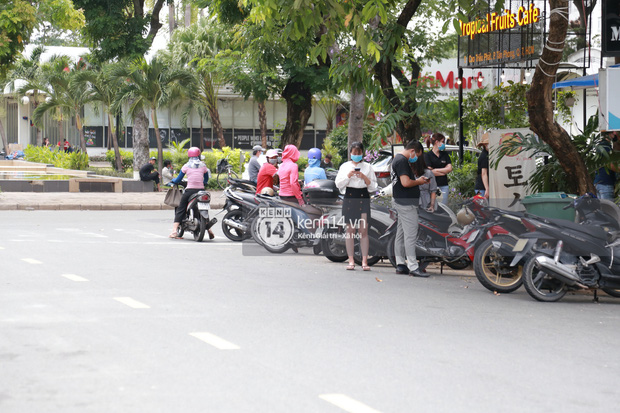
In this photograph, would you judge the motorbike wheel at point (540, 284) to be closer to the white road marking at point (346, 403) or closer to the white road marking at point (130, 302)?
the white road marking at point (130, 302)

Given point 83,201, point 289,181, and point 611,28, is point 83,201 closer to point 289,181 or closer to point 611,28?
point 289,181

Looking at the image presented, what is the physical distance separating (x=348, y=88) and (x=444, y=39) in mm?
11889

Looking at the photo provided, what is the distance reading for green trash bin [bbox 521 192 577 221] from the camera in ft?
36.5

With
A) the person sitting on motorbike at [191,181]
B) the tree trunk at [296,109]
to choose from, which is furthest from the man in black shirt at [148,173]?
the person sitting on motorbike at [191,181]

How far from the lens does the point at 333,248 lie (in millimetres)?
13984

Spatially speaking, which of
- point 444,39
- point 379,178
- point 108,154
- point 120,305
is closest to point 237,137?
point 108,154

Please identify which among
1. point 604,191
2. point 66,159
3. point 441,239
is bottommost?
point 441,239

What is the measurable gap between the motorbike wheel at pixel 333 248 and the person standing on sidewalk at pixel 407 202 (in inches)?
56.4

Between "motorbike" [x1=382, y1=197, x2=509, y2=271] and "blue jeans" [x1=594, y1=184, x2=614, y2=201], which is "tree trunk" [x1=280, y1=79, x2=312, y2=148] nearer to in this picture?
"blue jeans" [x1=594, y1=184, x2=614, y2=201]

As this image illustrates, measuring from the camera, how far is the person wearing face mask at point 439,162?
1604 centimetres

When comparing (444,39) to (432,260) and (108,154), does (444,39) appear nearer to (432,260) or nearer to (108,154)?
(432,260)

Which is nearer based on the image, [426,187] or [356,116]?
[426,187]

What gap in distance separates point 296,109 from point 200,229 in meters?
15.0

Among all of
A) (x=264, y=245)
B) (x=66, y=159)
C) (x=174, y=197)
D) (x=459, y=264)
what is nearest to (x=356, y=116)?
(x=174, y=197)
